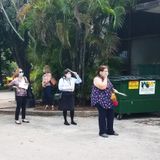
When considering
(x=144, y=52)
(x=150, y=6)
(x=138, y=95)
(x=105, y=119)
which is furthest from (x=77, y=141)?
(x=144, y=52)

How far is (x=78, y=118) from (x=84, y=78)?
2246mm

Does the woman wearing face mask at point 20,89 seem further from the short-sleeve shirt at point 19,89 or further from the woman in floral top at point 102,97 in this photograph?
the woman in floral top at point 102,97

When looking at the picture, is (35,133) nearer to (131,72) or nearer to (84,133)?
(84,133)

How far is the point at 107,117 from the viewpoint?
1102 cm

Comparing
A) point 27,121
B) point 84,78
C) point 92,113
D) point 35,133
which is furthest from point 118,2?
point 35,133

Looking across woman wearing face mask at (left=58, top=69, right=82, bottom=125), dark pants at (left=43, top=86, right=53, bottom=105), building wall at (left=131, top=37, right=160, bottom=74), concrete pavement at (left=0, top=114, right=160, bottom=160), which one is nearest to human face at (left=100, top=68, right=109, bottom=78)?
concrete pavement at (left=0, top=114, right=160, bottom=160)

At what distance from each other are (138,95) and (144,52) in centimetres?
549

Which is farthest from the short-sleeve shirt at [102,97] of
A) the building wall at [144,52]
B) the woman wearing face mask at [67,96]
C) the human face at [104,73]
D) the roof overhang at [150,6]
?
the building wall at [144,52]

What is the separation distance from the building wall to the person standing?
411 centimetres

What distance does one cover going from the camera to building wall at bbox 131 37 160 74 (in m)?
18.6

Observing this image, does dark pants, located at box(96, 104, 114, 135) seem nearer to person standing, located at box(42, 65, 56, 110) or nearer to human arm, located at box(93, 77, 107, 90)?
human arm, located at box(93, 77, 107, 90)

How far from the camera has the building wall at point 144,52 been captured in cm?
1858

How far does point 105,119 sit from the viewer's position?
1095cm

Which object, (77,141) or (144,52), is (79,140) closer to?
(77,141)
